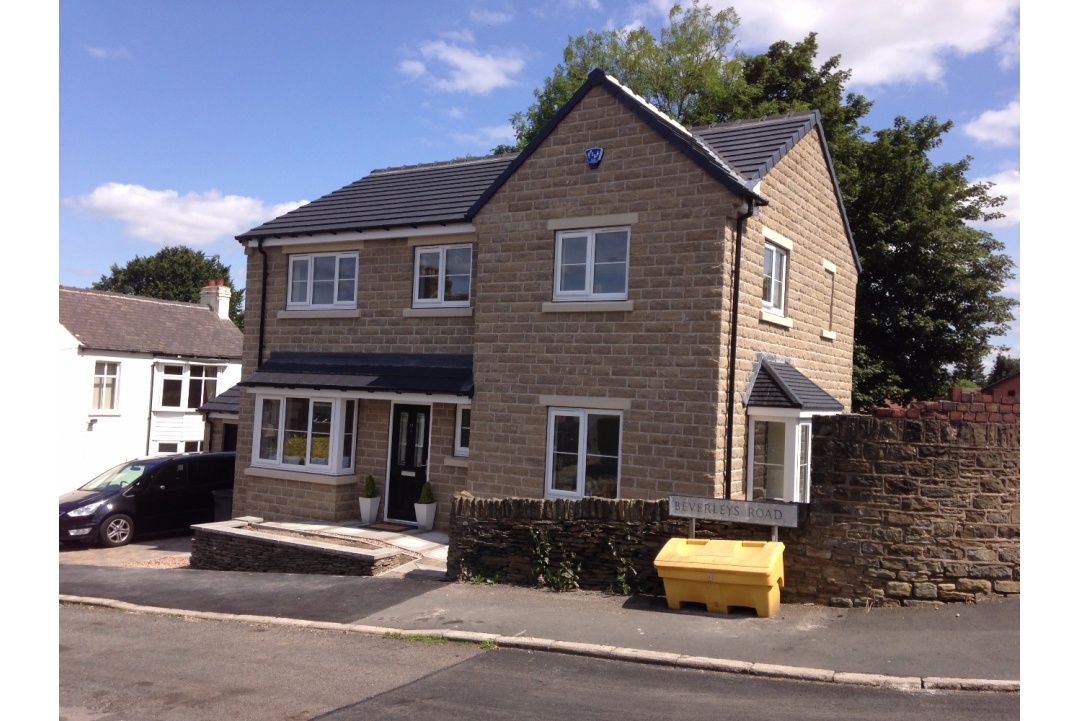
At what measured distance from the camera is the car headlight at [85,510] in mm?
17672

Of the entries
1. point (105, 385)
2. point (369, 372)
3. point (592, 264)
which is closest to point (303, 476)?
point (369, 372)

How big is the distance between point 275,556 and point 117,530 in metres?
5.75

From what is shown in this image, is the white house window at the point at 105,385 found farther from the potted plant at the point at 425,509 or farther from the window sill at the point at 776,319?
the window sill at the point at 776,319

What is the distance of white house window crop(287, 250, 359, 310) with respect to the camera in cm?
1730

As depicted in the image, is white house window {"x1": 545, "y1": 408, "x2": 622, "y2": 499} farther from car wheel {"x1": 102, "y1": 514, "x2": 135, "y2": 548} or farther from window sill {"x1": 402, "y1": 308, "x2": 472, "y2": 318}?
car wheel {"x1": 102, "y1": 514, "x2": 135, "y2": 548}

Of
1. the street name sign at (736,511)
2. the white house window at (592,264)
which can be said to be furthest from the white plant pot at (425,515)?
the street name sign at (736,511)

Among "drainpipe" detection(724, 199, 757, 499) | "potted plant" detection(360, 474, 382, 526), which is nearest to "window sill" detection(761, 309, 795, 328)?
"drainpipe" detection(724, 199, 757, 499)

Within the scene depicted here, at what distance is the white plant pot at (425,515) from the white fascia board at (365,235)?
4934 millimetres

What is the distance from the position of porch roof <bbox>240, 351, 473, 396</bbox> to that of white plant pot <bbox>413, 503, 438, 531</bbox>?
6.93 feet

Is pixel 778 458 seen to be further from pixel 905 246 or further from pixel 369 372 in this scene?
pixel 905 246

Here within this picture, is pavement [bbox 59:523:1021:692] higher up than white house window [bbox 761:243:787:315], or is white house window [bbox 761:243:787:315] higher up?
white house window [bbox 761:243:787:315]

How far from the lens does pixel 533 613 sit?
33.3ft

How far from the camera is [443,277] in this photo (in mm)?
16031

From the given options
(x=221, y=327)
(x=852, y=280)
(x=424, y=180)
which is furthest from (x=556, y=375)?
(x=221, y=327)
